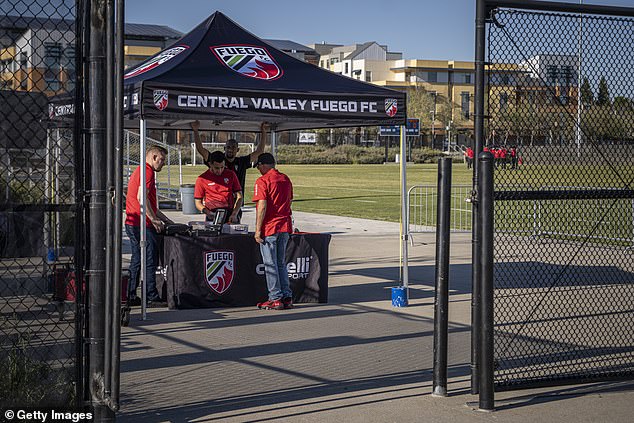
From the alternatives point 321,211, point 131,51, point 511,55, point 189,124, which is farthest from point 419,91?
point 511,55

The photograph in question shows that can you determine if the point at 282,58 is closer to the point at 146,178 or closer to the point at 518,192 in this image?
the point at 146,178

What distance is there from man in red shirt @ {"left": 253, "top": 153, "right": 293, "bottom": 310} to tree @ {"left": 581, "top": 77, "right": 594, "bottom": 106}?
14.6 ft

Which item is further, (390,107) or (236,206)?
(236,206)

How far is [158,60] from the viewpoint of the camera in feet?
38.1

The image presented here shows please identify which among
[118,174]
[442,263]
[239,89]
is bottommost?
[442,263]

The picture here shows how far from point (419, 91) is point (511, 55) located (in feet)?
359

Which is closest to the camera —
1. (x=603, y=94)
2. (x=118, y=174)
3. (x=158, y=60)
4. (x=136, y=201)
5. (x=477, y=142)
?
(x=118, y=174)

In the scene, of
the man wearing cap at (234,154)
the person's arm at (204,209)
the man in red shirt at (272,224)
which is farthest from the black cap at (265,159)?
the man wearing cap at (234,154)

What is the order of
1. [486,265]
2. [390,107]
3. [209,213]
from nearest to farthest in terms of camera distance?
[486,265], [390,107], [209,213]

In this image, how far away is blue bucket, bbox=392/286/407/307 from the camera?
1110 cm

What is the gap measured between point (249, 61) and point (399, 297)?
3.75m

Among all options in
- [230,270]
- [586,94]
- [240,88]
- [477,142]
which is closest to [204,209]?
[230,270]

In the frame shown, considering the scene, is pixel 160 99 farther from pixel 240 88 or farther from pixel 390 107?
pixel 390 107

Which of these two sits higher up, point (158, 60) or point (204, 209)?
point (158, 60)
